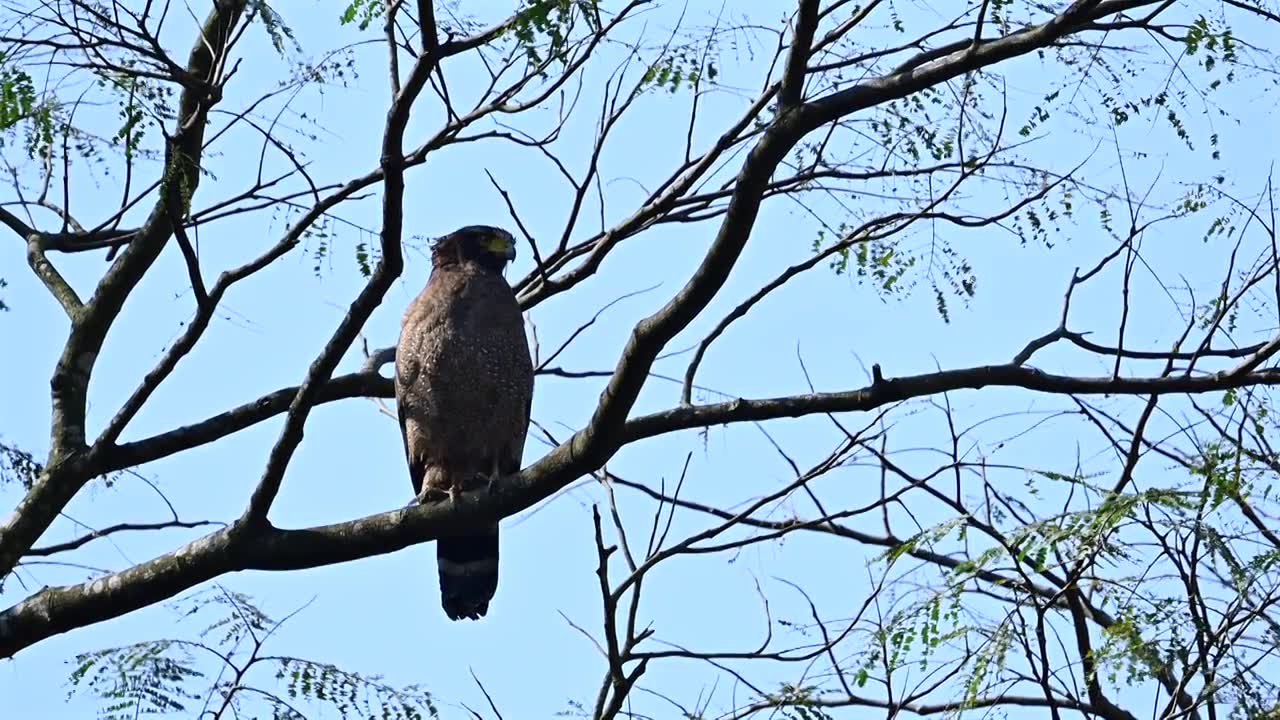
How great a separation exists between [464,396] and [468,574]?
0.76 meters

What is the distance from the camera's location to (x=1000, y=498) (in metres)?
5.70

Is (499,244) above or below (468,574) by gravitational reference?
above

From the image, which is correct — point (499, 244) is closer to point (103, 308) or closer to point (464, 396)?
point (464, 396)

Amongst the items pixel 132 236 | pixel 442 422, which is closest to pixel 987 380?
pixel 442 422

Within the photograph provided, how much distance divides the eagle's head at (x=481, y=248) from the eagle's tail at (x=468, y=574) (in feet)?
3.82

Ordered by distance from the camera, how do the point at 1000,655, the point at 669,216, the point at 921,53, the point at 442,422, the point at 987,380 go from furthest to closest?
the point at 442,422
the point at 669,216
the point at 921,53
the point at 987,380
the point at 1000,655

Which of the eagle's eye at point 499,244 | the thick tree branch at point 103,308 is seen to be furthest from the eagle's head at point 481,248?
the thick tree branch at point 103,308

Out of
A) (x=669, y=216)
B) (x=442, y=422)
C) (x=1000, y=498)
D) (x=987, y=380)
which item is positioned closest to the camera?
(x=987, y=380)

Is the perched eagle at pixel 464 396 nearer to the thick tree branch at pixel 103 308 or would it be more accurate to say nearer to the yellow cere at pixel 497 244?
the yellow cere at pixel 497 244

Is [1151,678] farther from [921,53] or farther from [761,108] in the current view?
[761,108]

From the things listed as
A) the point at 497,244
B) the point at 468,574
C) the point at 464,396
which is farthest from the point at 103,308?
the point at 468,574

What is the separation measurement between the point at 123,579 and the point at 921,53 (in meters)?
3.11

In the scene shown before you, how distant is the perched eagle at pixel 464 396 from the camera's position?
21.9 feet

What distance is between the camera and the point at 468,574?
22.3ft
